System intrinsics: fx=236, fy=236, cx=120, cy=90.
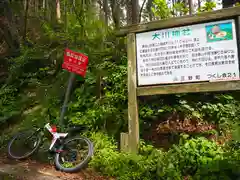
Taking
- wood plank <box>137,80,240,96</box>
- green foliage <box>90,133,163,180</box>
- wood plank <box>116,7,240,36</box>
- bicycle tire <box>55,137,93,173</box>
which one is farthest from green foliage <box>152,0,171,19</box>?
bicycle tire <box>55,137,93,173</box>

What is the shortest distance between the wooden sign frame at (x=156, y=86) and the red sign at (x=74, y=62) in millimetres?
1151

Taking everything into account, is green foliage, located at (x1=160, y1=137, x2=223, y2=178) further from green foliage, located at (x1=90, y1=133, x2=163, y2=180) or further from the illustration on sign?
the illustration on sign

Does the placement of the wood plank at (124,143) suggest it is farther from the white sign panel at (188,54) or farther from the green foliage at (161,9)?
the green foliage at (161,9)

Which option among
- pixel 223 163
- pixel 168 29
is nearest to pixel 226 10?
pixel 168 29

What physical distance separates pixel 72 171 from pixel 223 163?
8.20 ft

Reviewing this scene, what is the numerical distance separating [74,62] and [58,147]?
6.27ft

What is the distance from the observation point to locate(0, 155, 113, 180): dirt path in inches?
159

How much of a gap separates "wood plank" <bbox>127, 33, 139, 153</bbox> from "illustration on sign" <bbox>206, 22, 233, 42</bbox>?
1.39m

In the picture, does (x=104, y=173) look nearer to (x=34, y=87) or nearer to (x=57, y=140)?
(x=57, y=140)

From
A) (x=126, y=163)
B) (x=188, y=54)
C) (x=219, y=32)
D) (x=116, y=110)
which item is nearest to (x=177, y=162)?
(x=126, y=163)

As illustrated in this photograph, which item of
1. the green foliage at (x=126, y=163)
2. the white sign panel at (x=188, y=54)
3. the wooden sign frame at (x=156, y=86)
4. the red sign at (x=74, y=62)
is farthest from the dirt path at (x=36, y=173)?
the red sign at (x=74, y=62)

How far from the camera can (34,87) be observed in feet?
25.5

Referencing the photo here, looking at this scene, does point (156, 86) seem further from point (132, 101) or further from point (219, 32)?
point (219, 32)

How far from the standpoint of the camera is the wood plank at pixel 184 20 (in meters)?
3.93
